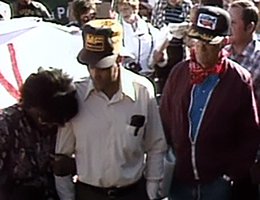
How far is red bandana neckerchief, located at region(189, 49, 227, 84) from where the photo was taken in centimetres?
371

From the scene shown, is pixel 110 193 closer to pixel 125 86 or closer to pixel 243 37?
pixel 125 86

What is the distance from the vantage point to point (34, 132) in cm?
375

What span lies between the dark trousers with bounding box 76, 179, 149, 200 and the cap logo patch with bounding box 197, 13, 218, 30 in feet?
2.85

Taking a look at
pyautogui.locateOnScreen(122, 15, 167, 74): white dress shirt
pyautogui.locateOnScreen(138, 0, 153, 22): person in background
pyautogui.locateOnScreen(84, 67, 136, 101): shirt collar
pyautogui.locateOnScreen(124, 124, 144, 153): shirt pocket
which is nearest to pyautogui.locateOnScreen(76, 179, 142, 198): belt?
pyautogui.locateOnScreen(124, 124, 144, 153): shirt pocket

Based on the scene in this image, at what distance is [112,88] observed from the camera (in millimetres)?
3660

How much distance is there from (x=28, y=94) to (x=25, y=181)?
456mm

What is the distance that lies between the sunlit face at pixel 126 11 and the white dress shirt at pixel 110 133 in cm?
285

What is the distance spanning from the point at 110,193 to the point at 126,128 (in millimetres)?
347

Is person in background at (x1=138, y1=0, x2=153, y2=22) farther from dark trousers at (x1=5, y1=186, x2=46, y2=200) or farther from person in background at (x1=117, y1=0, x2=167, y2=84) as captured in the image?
dark trousers at (x1=5, y1=186, x2=46, y2=200)

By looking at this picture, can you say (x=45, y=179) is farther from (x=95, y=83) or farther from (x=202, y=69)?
(x=202, y=69)

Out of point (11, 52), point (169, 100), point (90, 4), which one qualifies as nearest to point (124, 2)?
Result: point (90, 4)

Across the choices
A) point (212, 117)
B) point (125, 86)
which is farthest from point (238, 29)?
point (125, 86)

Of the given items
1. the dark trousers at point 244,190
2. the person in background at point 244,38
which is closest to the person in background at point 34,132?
the dark trousers at point 244,190

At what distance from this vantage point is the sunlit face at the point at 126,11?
259 inches
